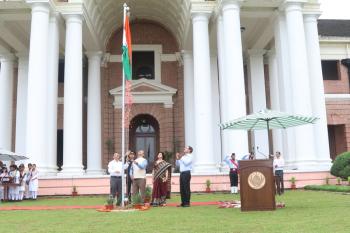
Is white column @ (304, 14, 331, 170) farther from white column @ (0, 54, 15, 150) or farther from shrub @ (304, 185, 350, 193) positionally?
white column @ (0, 54, 15, 150)

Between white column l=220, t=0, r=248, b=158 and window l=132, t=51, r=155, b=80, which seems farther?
window l=132, t=51, r=155, b=80

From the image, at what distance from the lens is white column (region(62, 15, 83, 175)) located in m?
20.5

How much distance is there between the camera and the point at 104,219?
9.47m

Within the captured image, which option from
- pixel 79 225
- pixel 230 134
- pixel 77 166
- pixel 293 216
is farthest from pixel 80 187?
pixel 293 216

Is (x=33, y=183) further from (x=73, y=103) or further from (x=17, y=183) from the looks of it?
(x=73, y=103)

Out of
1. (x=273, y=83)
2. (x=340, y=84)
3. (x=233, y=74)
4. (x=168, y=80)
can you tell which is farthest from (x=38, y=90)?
(x=340, y=84)

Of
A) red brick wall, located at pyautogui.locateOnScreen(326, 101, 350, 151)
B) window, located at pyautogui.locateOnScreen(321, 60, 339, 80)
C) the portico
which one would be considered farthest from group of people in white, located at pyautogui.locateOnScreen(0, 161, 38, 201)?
window, located at pyautogui.locateOnScreen(321, 60, 339, 80)

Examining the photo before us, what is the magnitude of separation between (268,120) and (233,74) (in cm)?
853

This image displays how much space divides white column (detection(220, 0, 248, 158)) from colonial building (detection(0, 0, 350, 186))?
52 millimetres

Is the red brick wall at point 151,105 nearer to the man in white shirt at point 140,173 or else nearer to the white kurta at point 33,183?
the white kurta at point 33,183

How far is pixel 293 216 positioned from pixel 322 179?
38.4ft

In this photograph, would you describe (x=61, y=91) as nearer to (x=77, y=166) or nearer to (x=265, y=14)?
(x=77, y=166)

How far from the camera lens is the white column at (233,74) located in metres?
19.8

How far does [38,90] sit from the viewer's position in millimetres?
20000
